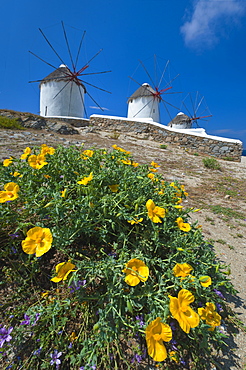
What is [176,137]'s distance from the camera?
10.8 metres

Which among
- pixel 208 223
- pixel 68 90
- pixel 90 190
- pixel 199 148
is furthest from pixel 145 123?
pixel 90 190

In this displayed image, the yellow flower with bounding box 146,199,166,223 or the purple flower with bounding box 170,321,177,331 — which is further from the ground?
the yellow flower with bounding box 146,199,166,223

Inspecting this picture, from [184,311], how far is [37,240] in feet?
2.64

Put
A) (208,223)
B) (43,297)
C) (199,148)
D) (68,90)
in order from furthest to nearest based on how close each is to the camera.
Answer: (68,90)
(199,148)
(208,223)
(43,297)

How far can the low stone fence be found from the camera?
9.64m

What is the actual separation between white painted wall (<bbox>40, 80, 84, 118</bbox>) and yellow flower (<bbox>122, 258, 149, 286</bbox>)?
17295 millimetres

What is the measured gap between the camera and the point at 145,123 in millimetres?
11953

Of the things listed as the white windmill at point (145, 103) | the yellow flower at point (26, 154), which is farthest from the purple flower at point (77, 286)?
the white windmill at point (145, 103)

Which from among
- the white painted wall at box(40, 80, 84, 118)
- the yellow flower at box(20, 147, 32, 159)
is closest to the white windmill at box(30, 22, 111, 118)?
the white painted wall at box(40, 80, 84, 118)

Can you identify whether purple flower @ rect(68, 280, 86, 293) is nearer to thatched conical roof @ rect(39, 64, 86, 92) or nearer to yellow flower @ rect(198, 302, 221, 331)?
yellow flower @ rect(198, 302, 221, 331)

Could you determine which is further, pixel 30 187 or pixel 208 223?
pixel 208 223

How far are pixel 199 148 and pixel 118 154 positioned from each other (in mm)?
9533

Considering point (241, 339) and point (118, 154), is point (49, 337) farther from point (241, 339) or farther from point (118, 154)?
point (118, 154)

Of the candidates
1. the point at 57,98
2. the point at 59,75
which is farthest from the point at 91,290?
the point at 59,75
